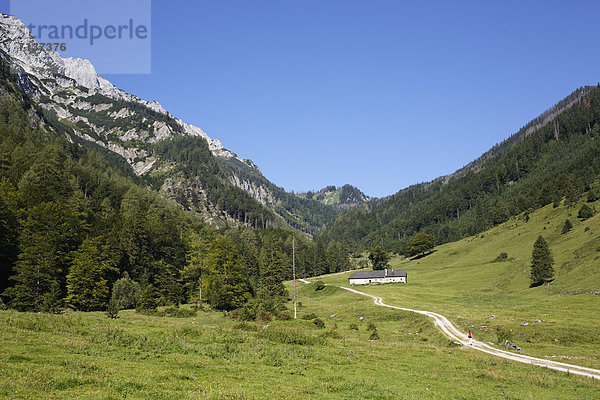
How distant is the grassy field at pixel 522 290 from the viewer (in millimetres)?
41562

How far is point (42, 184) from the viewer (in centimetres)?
7812

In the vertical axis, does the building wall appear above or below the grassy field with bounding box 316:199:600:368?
below

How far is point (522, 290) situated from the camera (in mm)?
83188

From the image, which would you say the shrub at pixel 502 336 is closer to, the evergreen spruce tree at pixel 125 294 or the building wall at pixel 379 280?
the evergreen spruce tree at pixel 125 294

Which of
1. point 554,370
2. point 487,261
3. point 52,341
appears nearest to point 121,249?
point 52,341

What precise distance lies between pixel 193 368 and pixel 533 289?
85688mm

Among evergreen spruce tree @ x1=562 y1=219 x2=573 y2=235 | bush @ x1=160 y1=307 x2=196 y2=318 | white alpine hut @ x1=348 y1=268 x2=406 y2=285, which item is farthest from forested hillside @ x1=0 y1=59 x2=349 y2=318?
evergreen spruce tree @ x1=562 y1=219 x2=573 y2=235

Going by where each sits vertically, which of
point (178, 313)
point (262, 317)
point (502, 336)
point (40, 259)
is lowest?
point (262, 317)

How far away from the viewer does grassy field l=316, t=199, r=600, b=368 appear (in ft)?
136

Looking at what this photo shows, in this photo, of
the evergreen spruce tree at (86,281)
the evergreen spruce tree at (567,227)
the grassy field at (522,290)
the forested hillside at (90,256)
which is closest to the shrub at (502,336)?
the grassy field at (522,290)

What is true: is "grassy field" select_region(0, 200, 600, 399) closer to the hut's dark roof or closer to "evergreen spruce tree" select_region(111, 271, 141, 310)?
"evergreen spruce tree" select_region(111, 271, 141, 310)

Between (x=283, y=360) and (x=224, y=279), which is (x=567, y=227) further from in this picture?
(x=283, y=360)

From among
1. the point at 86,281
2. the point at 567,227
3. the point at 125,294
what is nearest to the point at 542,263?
the point at 567,227

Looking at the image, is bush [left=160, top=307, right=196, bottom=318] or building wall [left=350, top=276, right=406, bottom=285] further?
building wall [left=350, top=276, right=406, bottom=285]
